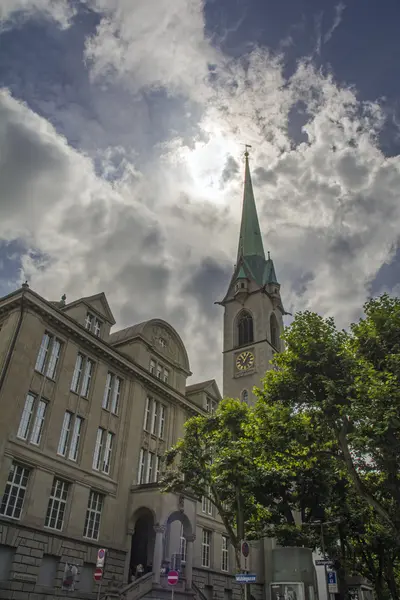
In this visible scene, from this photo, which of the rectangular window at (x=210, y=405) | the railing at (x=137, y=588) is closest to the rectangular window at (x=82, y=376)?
the railing at (x=137, y=588)

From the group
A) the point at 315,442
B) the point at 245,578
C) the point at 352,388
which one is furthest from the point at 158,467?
the point at 352,388

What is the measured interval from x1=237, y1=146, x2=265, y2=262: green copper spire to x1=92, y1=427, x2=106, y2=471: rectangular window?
41217mm

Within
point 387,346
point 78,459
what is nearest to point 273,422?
point 387,346

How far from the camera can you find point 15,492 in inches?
967

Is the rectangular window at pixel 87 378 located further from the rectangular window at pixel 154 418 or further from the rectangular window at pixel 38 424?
the rectangular window at pixel 154 418

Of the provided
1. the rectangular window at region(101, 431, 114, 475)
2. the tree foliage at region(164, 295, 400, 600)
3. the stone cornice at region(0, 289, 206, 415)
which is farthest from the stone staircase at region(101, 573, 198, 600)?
the stone cornice at region(0, 289, 206, 415)

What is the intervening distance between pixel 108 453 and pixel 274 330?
33445 millimetres

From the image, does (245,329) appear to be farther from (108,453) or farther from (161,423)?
(108,453)

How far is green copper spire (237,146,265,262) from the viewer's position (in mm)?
69125

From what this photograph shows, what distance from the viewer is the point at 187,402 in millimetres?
40312

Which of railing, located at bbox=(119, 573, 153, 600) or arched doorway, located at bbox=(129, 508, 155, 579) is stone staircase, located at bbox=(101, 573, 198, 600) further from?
arched doorway, located at bbox=(129, 508, 155, 579)

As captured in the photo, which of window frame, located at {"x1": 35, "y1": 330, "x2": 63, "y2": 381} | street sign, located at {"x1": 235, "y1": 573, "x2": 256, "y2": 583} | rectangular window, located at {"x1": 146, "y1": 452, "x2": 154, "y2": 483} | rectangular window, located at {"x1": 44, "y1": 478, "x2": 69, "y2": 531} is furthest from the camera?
rectangular window, located at {"x1": 146, "y1": 452, "x2": 154, "y2": 483}

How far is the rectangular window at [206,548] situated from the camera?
36688 millimetres

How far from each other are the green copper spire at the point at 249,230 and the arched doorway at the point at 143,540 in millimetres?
42070
